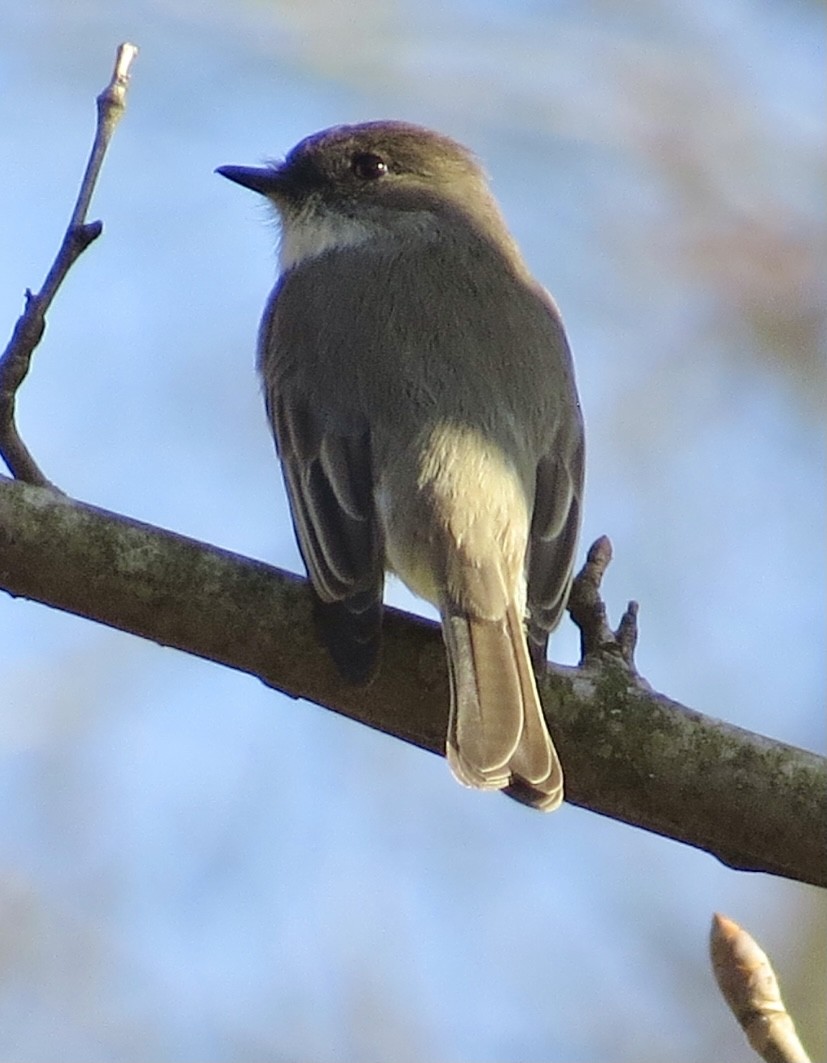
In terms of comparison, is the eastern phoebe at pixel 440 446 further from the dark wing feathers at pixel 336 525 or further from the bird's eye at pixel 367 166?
the bird's eye at pixel 367 166

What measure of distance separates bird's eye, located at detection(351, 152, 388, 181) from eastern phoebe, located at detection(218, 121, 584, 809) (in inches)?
7.0

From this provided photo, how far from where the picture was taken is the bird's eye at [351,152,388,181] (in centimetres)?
556

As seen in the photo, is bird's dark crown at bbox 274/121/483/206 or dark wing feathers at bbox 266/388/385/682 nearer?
dark wing feathers at bbox 266/388/385/682

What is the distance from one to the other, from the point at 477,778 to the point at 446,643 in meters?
0.41

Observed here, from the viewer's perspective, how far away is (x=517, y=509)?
14.0 feet

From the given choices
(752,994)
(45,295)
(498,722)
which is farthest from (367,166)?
(752,994)

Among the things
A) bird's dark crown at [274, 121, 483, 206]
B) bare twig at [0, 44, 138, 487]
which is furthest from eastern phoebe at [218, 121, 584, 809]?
bare twig at [0, 44, 138, 487]

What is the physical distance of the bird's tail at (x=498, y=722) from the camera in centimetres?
343

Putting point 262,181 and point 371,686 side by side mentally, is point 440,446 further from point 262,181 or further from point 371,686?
point 262,181

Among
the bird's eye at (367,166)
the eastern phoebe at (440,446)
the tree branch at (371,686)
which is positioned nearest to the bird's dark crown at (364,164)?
the bird's eye at (367,166)

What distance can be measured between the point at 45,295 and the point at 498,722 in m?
1.29

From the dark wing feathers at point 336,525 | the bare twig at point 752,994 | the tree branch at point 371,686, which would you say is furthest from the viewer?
the dark wing feathers at point 336,525

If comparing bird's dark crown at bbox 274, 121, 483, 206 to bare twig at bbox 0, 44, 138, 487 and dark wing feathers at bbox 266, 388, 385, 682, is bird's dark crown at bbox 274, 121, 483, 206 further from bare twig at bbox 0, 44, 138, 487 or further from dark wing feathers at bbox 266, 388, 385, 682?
bare twig at bbox 0, 44, 138, 487

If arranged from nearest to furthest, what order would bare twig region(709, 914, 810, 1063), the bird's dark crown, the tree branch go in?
bare twig region(709, 914, 810, 1063) → the tree branch → the bird's dark crown
